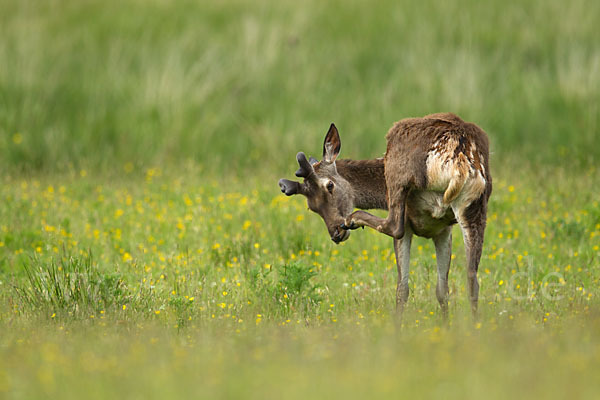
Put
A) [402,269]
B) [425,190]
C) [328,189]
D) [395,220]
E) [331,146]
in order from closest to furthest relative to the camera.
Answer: [425,190], [395,220], [402,269], [328,189], [331,146]

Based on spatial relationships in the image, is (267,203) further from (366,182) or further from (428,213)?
(428,213)

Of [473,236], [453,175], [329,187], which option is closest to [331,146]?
[329,187]

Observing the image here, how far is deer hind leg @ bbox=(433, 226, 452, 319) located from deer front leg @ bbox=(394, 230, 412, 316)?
0.28m

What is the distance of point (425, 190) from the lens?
269 inches

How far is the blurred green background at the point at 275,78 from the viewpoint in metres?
14.2

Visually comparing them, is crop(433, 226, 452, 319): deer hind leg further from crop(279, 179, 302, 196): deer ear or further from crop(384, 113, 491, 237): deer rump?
crop(279, 179, 302, 196): deer ear

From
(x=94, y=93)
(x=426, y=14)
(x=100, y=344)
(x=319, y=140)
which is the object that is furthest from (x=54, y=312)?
(x=426, y=14)

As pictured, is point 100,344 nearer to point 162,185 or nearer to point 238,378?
point 238,378

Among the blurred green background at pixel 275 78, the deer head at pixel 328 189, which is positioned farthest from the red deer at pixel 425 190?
the blurred green background at pixel 275 78

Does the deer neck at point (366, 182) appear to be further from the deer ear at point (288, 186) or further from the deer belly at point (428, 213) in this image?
the deer belly at point (428, 213)

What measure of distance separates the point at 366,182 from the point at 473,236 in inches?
71.0

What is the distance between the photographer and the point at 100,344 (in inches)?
224

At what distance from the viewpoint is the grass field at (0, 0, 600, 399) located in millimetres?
4977

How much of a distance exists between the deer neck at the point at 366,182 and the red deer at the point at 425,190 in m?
0.07
